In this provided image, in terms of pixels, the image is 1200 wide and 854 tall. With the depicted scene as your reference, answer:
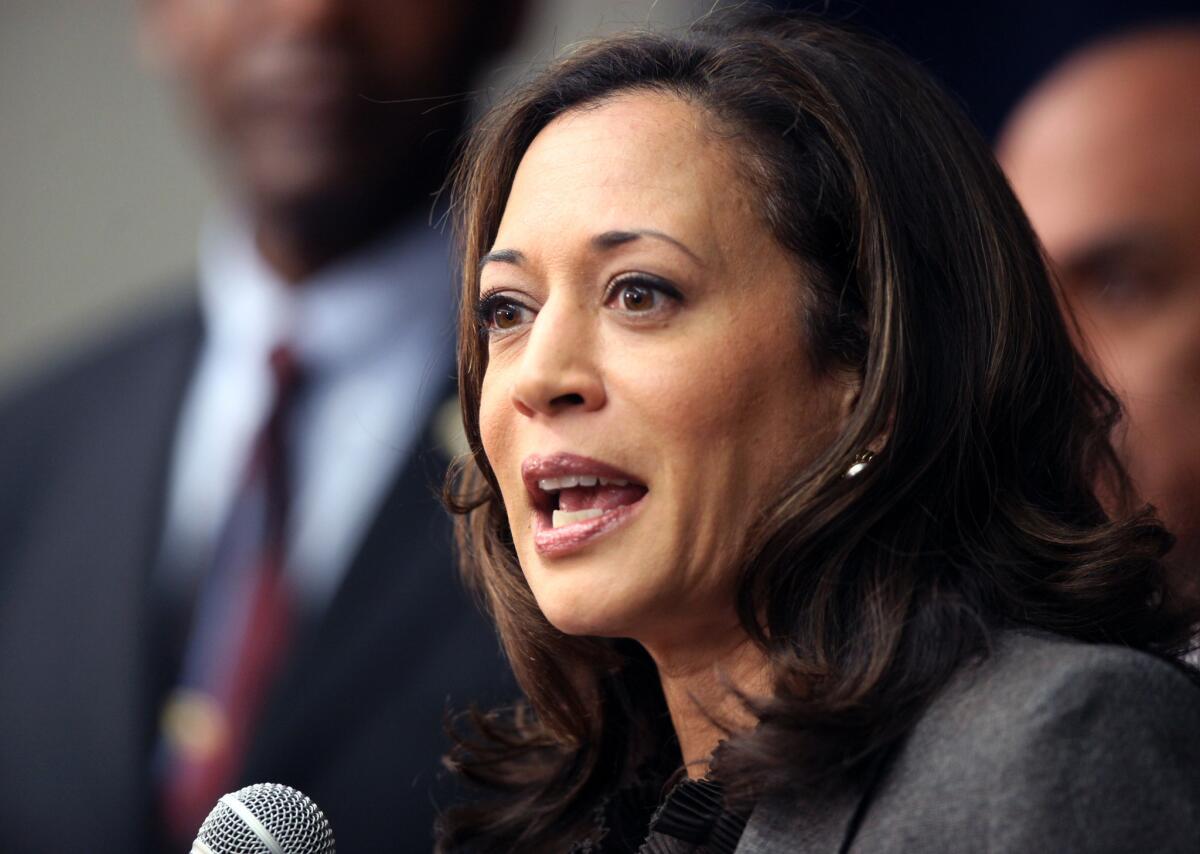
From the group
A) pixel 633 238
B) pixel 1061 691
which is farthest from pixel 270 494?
pixel 1061 691

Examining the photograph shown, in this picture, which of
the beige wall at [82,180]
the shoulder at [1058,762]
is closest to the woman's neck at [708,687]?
the shoulder at [1058,762]

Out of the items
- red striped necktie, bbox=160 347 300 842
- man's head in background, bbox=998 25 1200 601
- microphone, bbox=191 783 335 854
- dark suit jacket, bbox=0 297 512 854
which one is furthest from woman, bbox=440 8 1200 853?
red striped necktie, bbox=160 347 300 842

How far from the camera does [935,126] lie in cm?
227

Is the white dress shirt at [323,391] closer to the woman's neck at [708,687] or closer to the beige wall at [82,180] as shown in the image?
the beige wall at [82,180]

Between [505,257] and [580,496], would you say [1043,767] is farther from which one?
[505,257]

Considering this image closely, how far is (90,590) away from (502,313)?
6.29 feet

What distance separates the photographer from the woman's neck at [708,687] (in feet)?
7.27

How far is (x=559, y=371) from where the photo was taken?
2.13m

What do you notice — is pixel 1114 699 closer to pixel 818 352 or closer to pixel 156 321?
pixel 818 352

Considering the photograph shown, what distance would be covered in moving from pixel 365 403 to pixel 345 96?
2.50ft

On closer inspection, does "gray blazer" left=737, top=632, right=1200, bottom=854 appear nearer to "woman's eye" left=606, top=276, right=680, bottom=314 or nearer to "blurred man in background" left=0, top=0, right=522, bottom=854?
"woman's eye" left=606, top=276, right=680, bottom=314

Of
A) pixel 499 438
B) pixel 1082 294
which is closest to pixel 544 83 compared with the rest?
pixel 499 438

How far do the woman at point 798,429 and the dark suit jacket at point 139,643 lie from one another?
4.01 feet

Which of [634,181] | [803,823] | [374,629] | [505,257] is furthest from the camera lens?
[374,629]
